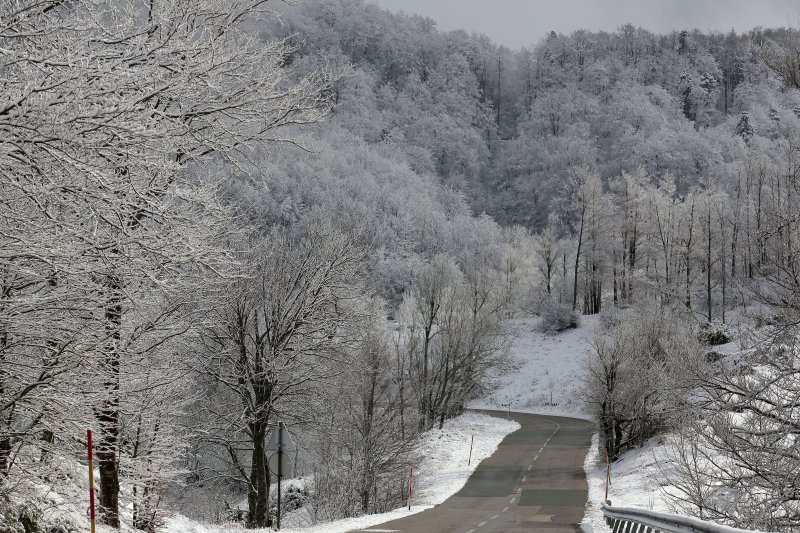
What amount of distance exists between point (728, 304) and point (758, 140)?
1876 inches

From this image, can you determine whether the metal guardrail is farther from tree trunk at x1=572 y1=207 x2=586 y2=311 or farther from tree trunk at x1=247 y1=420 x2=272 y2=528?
tree trunk at x1=572 y1=207 x2=586 y2=311

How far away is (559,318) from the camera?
60000 mm

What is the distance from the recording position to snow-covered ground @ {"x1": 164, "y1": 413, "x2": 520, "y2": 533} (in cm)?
1542

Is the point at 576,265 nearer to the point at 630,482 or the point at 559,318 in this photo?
Answer: the point at 559,318

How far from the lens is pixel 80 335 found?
6.52 meters

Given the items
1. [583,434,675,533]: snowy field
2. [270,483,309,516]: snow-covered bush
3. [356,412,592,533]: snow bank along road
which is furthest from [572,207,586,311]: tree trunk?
[270,483,309,516]: snow-covered bush

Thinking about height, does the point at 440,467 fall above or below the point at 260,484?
below

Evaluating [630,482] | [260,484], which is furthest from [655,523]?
[630,482]

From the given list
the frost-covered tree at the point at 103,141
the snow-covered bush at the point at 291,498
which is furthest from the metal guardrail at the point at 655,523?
the snow-covered bush at the point at 291,498

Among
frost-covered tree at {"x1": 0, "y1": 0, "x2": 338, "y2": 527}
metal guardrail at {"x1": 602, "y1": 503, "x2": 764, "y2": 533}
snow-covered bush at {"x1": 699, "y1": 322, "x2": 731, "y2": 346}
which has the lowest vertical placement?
snow-covered bush at {"x1": 699, "y1": 322, "x2": 731, "y2": 346}

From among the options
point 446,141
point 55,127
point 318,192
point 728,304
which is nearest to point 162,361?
point 55,127

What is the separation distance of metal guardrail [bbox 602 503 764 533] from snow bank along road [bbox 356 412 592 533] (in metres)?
3.37

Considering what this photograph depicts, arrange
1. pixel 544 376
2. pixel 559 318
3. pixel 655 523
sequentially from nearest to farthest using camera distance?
pixel 655 523 < pixel 544 376 < pixel 559 318

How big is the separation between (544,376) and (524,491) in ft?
98.0
